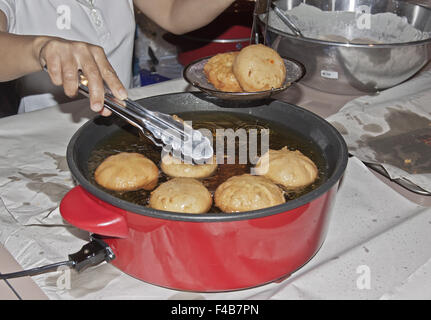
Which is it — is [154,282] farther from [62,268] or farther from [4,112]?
[4,112]

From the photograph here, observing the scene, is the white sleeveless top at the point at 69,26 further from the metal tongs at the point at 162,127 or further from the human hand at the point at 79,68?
the metal tongs at the point at 162,127

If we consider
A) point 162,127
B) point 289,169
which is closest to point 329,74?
point 289,169

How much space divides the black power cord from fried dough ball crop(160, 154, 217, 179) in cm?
23

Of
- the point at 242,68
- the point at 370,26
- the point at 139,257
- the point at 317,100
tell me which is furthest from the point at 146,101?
the point at 370,26

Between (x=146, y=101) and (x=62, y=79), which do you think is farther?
(x=146, y=101)

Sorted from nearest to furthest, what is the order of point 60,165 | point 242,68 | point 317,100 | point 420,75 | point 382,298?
point 382,298 < point 242,68 < point 60,165 < point 317,100 < point 420,75

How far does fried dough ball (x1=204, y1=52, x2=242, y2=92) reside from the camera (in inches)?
49.4

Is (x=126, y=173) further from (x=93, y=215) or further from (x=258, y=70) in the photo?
(x=258, y=70)

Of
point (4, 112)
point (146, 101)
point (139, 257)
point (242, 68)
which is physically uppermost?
point (242, 68)

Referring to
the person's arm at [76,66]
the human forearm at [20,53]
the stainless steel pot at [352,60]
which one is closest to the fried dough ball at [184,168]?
the person's arm at [76,66]

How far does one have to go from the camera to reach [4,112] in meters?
2.16

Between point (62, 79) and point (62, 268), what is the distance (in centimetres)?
41

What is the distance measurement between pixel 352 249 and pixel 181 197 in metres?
0.42

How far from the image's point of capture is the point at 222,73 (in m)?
1.27
